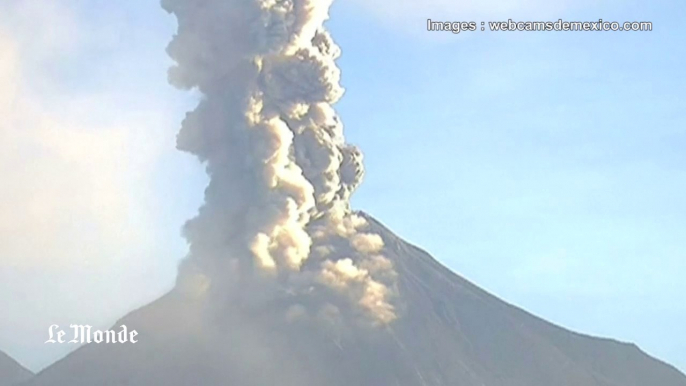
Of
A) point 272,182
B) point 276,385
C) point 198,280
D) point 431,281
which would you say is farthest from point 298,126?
point 431,281

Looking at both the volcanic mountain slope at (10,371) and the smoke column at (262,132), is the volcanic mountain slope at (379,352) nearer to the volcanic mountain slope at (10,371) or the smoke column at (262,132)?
the smoke column at (262,132)

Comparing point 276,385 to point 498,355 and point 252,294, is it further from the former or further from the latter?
point 498,355

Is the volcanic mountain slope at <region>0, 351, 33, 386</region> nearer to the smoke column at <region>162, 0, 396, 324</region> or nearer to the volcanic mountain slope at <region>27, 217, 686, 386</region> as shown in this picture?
the volcanic mountain slope at <region>27, 217, 686, 386</region>

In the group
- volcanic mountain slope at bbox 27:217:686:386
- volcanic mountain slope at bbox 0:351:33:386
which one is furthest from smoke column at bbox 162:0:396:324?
volcanic mountain slope at bbox 0:351:33:386

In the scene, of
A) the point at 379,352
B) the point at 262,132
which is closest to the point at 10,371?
the point at 379,352

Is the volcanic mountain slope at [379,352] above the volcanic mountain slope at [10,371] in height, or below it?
below

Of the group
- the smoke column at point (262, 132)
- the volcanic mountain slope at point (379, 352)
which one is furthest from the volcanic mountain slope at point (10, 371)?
the smoke column at point (262, 132)

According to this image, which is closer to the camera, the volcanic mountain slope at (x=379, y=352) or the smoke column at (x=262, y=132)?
the smoke column at (x=262, y=132)

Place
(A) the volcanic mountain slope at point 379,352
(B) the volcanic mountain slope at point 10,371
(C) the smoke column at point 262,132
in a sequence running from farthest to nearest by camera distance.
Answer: (B) the volcanic mountain slope at point 10,371
(A) the volcanic mountain slope at point 379,352
(C) the smoke column at point 262,132
